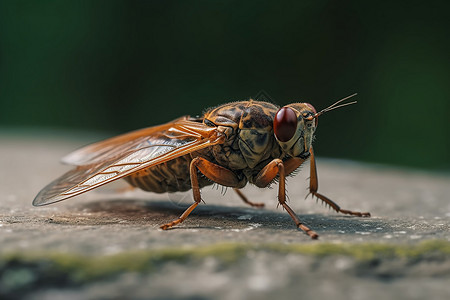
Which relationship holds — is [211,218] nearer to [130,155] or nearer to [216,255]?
[130,155]

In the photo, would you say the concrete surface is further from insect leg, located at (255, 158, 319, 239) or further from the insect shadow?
insect leg, located at (255, 158, 319, 239)

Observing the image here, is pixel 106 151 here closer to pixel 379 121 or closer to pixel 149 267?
pixel 149 267

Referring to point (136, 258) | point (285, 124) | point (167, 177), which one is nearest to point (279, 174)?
point (285, 124)

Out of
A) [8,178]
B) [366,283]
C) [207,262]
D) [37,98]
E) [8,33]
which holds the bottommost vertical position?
[366,283]

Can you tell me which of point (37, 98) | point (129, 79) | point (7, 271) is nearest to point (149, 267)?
point (7, 271)

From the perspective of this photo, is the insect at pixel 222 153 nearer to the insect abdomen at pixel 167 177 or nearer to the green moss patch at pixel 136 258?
the insect abdomen at pixel 167 177
